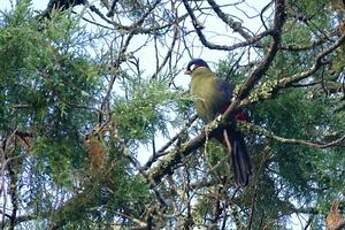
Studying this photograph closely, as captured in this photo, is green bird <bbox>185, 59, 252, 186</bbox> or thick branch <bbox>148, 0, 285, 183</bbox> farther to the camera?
green bird <bbox>185, 59, 252, 186</bbox>

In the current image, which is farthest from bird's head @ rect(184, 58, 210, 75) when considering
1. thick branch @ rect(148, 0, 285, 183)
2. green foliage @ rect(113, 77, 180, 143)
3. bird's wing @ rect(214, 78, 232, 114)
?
green foliage @ rect(113, 77, 180, 143)

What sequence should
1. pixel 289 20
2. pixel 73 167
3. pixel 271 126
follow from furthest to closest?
pixel 271 126
pixel 289 20
pixel 73 167

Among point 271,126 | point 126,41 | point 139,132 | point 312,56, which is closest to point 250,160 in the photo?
point 271,126

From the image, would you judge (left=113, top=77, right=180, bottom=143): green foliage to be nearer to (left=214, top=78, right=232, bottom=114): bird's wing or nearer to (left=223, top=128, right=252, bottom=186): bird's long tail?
(left=223, top=128, right=252, bottom=186): bird's long tail

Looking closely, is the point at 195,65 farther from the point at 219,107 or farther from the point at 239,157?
the point at 239,157

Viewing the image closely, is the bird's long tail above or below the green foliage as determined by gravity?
above

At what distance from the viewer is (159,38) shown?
11.1 ft

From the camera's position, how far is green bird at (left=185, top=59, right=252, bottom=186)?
323cm

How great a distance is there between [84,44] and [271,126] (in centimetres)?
97

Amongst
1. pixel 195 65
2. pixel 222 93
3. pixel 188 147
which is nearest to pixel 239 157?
pixel 188 147

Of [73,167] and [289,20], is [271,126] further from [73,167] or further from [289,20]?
[73,167]

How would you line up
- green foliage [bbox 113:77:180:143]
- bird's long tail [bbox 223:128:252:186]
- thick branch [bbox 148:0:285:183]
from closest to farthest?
green foliage [bbox 113:77:180:143], thick branch [bbox 148:0:285:183], bird's long tail [bbox 223:128:252:186]

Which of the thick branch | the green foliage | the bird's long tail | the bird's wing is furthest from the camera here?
the bird's wing

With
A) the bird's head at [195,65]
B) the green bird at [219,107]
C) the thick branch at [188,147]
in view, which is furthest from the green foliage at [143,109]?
the bird's head at [195,65]
